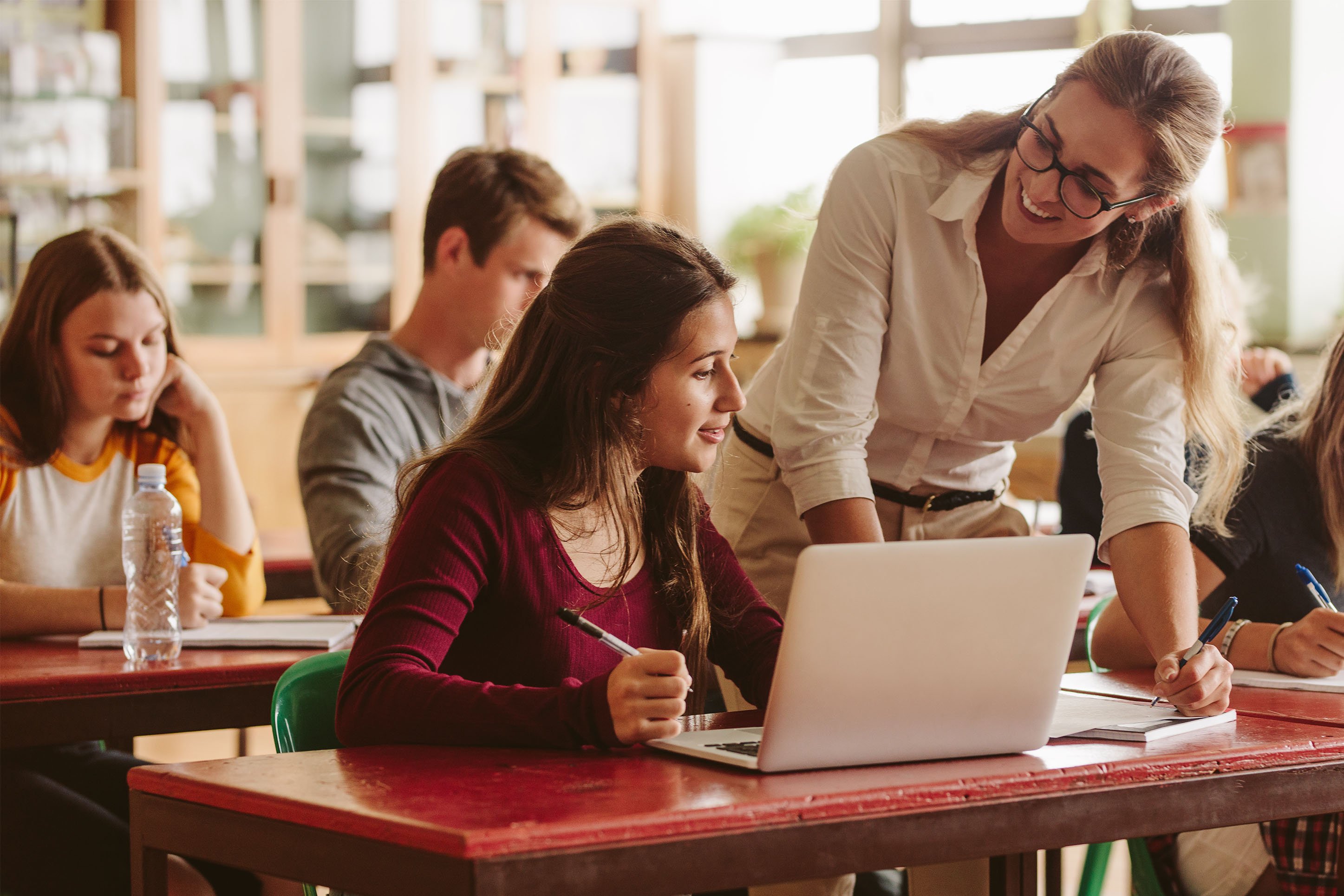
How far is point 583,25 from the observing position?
5188mm

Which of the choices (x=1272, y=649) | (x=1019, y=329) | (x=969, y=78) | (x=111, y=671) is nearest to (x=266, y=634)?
(x=111, y=671)

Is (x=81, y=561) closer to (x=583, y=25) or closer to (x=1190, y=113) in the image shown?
(x=1190, y=113)

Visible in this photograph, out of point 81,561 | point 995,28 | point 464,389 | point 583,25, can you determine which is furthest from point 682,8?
point 81,561

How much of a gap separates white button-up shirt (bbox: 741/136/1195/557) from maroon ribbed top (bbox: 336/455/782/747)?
0.31 metres

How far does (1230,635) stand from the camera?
1.68 m

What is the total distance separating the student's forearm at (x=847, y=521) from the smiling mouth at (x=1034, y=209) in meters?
0.35

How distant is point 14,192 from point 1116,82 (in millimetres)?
3573

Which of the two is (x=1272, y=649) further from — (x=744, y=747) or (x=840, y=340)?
(x=744, y=747)

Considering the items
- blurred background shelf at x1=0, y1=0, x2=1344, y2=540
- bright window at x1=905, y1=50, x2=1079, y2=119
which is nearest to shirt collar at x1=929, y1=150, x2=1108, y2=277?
blurred background shelf at x1=0, y1=0, x2=1344, y2=540

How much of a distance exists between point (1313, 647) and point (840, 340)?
2.03 feet

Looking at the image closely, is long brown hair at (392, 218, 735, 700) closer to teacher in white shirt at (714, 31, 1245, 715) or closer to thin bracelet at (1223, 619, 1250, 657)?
teacher in white shirt at (714, 31, 1245, 715)

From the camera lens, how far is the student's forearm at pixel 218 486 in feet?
6.97

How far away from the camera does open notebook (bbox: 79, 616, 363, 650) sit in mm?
1776

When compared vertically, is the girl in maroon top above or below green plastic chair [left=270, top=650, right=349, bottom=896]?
above
